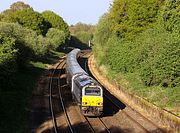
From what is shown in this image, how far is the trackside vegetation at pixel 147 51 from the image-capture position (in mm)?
31562

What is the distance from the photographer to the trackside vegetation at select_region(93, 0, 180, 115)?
104 feet

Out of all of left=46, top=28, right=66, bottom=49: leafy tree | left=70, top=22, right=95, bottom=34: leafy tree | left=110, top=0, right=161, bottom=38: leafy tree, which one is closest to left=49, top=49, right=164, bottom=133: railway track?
left=110, top=0, right=161, bottom=38: leafy tree

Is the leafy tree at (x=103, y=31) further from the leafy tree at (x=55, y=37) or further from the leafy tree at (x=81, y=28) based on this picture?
the leafy tree at (x=81, y=28)

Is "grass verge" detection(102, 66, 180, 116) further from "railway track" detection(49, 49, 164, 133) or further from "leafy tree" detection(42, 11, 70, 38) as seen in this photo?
"leafy tree" detection(42, 11, 70, 38)

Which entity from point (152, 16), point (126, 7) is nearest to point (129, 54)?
point (152, 16)

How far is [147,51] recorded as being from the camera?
37.6 metres

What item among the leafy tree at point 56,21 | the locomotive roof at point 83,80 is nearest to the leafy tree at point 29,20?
the leafy tree at point 56,21

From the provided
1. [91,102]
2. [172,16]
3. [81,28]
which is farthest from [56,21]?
[91,102]

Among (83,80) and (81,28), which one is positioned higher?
(81,28)

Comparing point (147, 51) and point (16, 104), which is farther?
point (147, 51)

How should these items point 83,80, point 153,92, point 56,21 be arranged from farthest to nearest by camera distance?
1. point 56,21
2. point 153,92
3. point 83,80

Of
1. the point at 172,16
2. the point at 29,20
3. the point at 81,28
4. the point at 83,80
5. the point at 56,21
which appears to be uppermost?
the point at 81,28

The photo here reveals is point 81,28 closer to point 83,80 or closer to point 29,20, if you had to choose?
point 29,20

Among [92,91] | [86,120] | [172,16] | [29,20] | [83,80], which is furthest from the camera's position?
[29,20]
